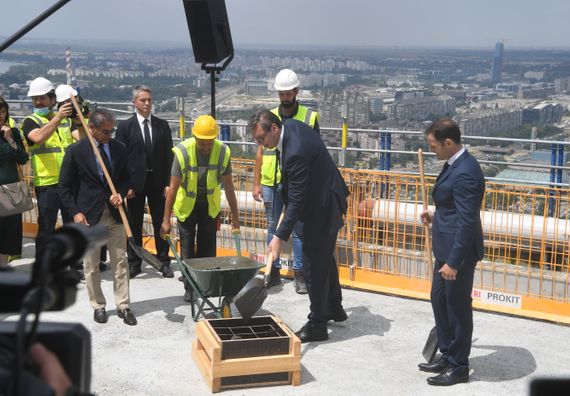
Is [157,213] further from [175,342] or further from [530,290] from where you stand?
[530,290]

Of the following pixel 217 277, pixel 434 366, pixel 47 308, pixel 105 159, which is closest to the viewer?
pixel 47 308

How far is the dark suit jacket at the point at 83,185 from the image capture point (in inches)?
281

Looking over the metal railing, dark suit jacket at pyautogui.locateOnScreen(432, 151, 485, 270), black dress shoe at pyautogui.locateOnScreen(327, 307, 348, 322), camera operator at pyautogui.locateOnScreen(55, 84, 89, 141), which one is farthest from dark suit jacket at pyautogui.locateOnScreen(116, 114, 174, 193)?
dark suit jacket at pyautogui.locateOnScreen(432, 151, 485, 270)

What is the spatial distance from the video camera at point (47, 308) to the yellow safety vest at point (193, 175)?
17.9ft

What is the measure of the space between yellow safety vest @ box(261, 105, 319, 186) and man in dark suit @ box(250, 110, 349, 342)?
49.4 inches

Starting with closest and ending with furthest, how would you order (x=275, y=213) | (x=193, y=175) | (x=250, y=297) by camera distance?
(x=250, y=297) < (x=193, y=175) < (x=275, y=213)

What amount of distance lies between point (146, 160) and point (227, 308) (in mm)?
2293

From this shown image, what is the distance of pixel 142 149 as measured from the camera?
8.55 metres

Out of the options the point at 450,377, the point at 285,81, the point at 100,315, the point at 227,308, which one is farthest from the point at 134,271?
the point at 450,377

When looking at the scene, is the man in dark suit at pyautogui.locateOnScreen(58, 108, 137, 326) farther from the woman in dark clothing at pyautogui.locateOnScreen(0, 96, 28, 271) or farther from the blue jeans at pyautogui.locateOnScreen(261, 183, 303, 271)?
the blue jeans at pyautogui.locateOnScreen(261, 183, 303, 271)

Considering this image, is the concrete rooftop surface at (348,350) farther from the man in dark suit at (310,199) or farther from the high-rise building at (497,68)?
the high-rise building at (497,68)

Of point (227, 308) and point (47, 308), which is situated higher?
point (47, 308)

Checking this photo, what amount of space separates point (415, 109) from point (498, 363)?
399 inches

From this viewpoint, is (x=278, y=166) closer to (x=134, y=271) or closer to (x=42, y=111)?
(x=134, y=271)
